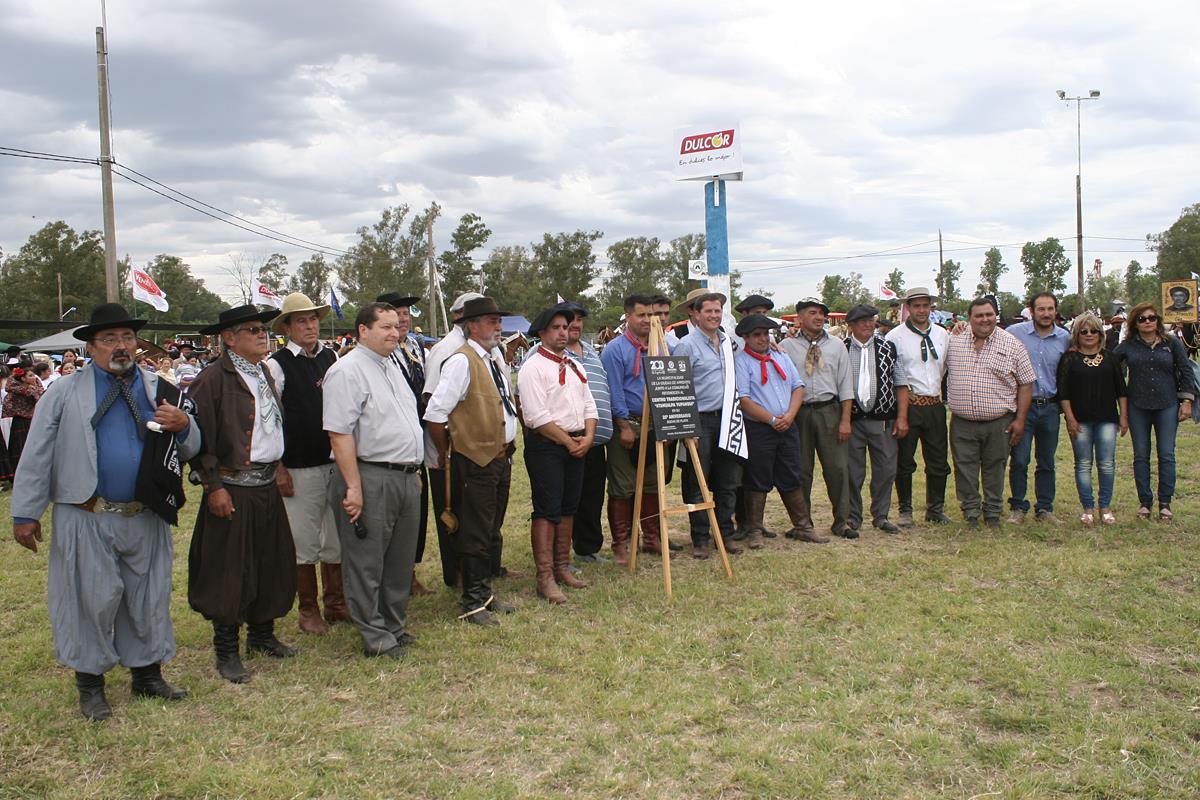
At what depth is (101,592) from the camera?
4043 mm

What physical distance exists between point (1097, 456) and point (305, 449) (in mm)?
6518

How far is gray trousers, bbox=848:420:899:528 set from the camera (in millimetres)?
7648

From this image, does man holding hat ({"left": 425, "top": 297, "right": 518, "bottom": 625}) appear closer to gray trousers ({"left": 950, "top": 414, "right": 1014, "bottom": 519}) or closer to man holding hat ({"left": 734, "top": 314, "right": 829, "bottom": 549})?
man holding hat ({"left": 734, "top": 314, "right": 829, "bottom": 549})

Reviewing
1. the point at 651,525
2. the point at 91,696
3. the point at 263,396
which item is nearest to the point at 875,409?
the point at 651,525

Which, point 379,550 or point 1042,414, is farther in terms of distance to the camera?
point 1042,414

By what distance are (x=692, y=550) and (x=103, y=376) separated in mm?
4669

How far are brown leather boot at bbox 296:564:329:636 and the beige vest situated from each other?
1.21m

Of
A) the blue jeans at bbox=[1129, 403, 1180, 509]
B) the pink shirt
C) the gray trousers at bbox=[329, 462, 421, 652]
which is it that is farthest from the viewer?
the blue jeans at bbox=[1129, 403, 1180, 509]

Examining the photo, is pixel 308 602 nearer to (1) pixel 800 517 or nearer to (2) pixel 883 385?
(1) pixel 800 517

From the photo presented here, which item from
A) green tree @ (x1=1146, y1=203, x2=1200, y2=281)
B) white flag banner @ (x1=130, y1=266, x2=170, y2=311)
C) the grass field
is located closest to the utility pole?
white flag banner @ (x1=130, y1=266, x2=170, y2=311)

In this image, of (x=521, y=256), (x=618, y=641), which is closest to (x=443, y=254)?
(x=521, y=256)

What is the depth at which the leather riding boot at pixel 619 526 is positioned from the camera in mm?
7027

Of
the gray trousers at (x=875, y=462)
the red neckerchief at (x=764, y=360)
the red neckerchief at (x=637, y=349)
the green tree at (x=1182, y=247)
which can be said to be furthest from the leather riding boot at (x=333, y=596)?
the green tree at (x=1182, y=247)

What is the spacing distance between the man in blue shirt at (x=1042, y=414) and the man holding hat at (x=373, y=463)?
560cm
